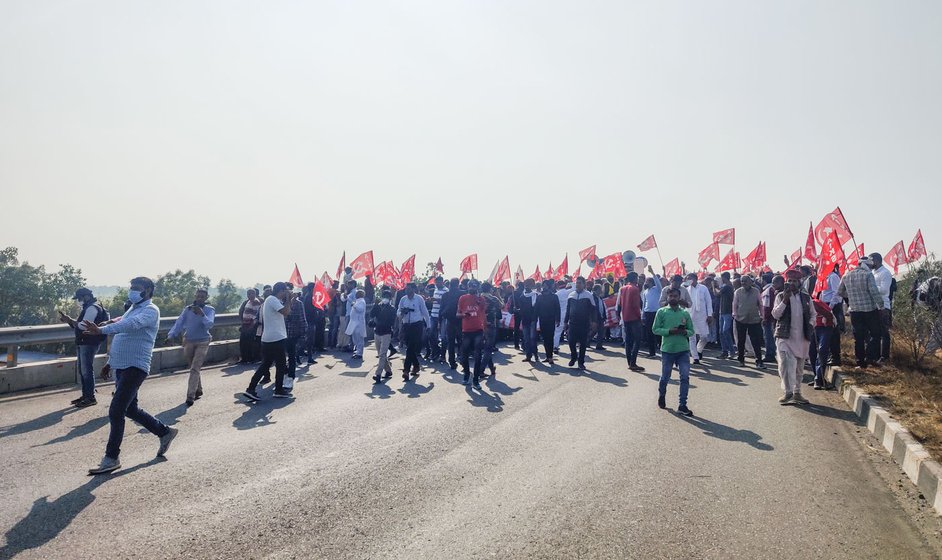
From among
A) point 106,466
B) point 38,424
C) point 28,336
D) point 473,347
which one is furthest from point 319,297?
point 106,466

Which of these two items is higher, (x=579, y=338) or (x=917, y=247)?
(x=917, y=247)

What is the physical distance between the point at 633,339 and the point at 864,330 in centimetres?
420

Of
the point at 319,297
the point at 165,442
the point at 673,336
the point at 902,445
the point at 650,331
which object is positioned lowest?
the point at 165,442

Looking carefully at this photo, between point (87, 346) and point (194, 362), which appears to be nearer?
point (87, 346)

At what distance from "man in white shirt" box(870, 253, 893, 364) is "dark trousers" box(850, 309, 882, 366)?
0.41ft

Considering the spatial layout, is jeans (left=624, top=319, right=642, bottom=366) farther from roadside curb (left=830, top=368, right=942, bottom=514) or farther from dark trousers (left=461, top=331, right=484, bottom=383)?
roadside curb (left=830, top=368, right=942, bottom=514)

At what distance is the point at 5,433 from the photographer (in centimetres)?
691

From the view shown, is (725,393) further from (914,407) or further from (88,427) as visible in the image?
(88,427)

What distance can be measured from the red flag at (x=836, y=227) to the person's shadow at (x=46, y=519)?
13654 mm

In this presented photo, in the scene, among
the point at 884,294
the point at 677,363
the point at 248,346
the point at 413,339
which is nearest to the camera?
the point at 677,363

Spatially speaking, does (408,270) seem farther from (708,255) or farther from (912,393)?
(912,393)

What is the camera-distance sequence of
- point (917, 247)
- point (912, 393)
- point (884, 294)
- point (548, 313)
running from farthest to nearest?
1. point (917, 247)
2. point (548, 313)
3. point (884, 294)
4. point (912, 393)

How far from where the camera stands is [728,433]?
6930 mm

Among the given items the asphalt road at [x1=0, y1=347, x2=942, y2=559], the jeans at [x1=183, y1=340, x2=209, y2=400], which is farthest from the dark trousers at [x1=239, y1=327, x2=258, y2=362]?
the asphalt road at [x1=0, y1=347, x2=942, y2=559]
